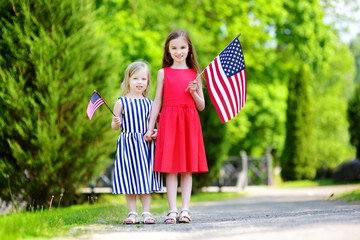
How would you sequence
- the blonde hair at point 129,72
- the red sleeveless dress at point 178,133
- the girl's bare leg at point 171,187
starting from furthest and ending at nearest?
the blonde hair at point 129,72
the girl's bare leg at point 171,187
the red sleeveless dress at point 178,133

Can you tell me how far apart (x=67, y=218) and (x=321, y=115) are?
2764 cm

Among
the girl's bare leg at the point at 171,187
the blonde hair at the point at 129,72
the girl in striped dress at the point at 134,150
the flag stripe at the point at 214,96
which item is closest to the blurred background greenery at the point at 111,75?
the blonde hair at the point at 129,72

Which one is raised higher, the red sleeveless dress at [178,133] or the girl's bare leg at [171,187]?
the red sleeveless dress at [178,133]

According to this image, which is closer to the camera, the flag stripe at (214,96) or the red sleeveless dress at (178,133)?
the red sleeveless dress at (178,133)

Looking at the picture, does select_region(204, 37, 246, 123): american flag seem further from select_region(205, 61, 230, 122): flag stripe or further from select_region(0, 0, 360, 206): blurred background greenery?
select_region(0, 0, 360, 206): blurred background greenery

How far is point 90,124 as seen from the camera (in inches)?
316

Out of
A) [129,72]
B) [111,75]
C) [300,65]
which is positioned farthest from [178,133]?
[300,65]

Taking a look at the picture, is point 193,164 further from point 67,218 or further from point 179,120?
point 67,218

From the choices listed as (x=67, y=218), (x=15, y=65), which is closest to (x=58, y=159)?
(x=15, y=65)

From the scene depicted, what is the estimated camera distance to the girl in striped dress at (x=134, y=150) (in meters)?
4.75

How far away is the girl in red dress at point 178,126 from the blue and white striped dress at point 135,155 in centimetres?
10

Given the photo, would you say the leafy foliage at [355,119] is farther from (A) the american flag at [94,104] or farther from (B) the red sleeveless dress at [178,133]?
(A) the american flag at [94,104]

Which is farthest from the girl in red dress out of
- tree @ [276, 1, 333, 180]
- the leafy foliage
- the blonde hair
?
the leafy foliage

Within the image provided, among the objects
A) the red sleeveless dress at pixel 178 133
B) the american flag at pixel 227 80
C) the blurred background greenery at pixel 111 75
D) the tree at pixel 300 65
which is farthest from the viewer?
the tree at pixel 300 65
